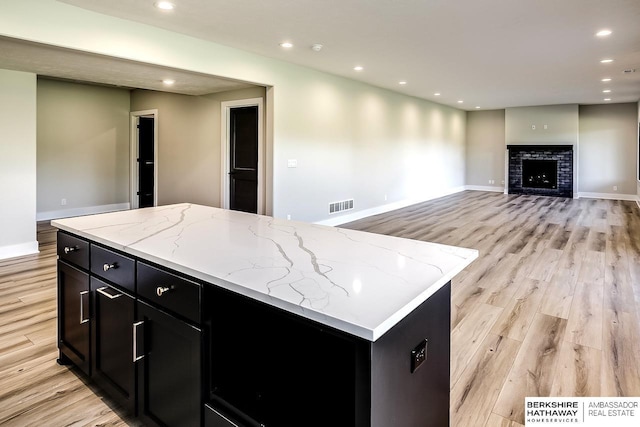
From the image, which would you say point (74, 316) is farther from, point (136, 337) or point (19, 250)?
point (19, 250)

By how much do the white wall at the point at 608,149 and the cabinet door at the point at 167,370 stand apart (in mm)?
12695

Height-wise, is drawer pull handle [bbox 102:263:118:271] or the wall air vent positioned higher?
the wall air vent

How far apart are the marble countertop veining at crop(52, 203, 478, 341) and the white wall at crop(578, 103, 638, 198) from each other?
1189 centimetres

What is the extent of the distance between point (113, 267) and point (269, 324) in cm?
94

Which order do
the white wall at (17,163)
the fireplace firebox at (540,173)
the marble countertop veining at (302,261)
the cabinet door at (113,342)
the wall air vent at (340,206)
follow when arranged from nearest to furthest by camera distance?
the marble countertop veining at (302,261) < the cabinet door at (113,342) < the white wall at (17,163) < the wall air vent at (340,206) < the fireplace firebox at (540,173)

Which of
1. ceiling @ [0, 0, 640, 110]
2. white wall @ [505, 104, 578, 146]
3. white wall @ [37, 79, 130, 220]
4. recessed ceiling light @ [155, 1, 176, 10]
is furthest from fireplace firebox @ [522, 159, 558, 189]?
recessed ceiling light @ [155, 1, 176, 10]

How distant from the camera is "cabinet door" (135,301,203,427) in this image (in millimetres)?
1514

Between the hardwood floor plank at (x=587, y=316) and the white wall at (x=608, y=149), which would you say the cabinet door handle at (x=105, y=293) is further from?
the white wall at (x=608, y=149)

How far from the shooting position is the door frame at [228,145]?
5973mm

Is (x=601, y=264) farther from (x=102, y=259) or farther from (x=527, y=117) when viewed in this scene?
(x=527, y=117)

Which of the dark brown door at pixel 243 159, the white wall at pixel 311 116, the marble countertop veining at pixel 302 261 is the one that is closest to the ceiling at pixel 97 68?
the white wall at pixel 311 116

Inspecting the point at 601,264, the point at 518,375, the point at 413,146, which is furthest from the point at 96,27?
the point at 413,146

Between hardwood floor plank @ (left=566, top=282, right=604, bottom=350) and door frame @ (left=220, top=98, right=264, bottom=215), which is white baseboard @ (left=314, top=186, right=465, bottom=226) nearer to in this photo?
door frame @ (left=220, top=98, right=264, bottom=215)

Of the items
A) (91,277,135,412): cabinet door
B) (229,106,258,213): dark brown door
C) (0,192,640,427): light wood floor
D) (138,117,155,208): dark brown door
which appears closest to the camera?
(91,277,135,412): cabinet door
